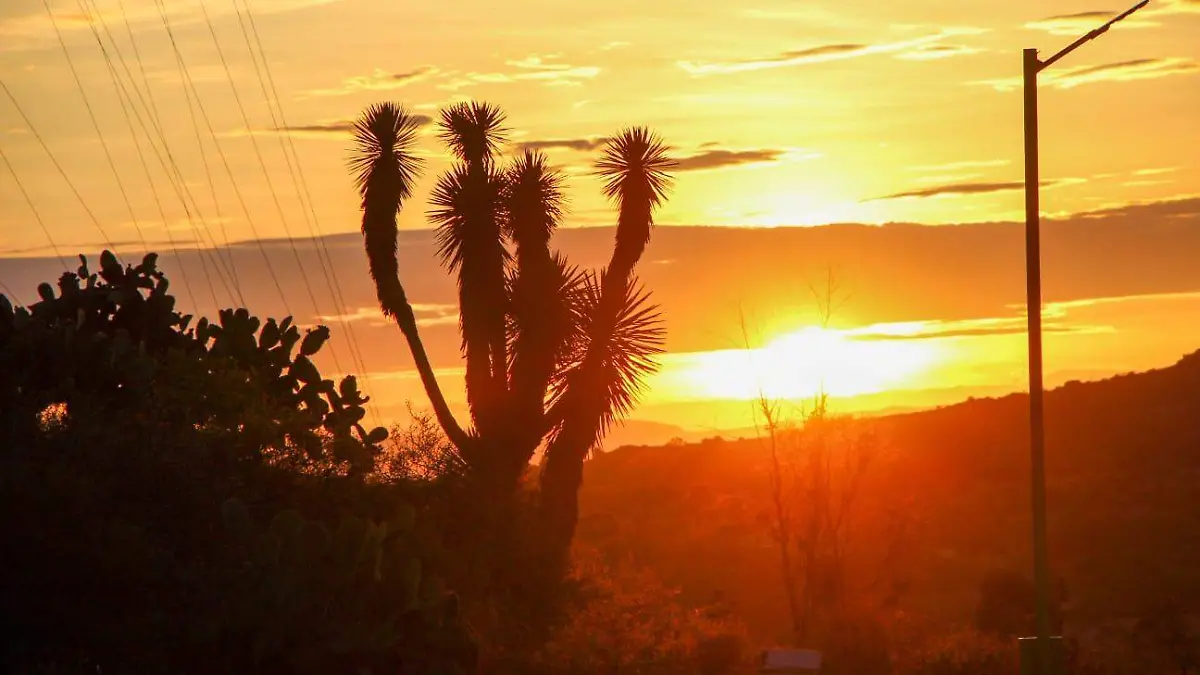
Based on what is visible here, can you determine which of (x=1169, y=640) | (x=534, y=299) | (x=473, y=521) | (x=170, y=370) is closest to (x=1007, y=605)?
(x=1169, y=640)

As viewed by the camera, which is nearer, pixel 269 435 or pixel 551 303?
pixel 269 435

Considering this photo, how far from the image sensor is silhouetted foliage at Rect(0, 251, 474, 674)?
12.8 metres

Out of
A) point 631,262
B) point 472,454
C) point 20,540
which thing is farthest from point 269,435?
point 631,262

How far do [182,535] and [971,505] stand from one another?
2186 inches

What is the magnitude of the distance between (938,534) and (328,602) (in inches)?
1981

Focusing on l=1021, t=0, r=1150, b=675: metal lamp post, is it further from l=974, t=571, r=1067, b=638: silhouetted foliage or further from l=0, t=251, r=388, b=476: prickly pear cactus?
l=974, t=571, r=1067, b=638: silhouetted foliage

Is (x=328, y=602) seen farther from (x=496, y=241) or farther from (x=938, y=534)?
(x=938, y=534)

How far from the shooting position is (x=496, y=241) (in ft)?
111

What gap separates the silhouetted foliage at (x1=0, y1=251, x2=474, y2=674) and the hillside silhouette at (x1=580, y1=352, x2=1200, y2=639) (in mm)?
18356

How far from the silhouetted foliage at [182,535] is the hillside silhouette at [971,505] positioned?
1836 centimetres

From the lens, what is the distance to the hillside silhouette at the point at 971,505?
49.5m

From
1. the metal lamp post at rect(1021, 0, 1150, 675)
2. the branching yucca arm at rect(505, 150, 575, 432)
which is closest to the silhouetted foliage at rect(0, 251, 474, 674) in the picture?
the metal lamp post at rect(1021, 0, 1150, 675)

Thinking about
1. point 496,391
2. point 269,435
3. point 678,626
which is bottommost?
point 678,626

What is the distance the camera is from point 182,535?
14328mm
